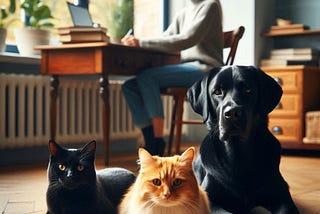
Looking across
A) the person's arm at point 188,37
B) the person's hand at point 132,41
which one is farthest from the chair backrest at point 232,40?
the person's hand at point 132,41

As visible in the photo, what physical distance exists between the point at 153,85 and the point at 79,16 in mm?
612

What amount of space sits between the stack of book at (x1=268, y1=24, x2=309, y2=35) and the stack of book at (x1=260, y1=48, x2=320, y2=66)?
0.47 feet

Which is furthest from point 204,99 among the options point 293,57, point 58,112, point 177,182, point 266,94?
point 293,57

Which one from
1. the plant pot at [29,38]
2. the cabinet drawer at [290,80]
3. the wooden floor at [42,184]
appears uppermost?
the plant pot at [29,38]

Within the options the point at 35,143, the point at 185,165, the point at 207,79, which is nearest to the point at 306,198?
the point at 207,79

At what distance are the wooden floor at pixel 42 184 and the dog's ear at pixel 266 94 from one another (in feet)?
1.41

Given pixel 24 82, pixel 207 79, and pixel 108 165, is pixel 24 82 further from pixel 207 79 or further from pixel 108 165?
pixel 207 79

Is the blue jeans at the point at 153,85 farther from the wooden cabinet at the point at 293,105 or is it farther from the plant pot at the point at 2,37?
the wooden cabinet at the point at 293,105

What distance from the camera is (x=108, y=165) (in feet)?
9.04

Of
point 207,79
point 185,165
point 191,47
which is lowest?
point 185,165

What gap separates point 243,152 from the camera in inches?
58.3

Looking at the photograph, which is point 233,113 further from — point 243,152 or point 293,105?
point 293,105

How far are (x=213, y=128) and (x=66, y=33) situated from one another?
1.47m

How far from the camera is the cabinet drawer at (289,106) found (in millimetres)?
3648
